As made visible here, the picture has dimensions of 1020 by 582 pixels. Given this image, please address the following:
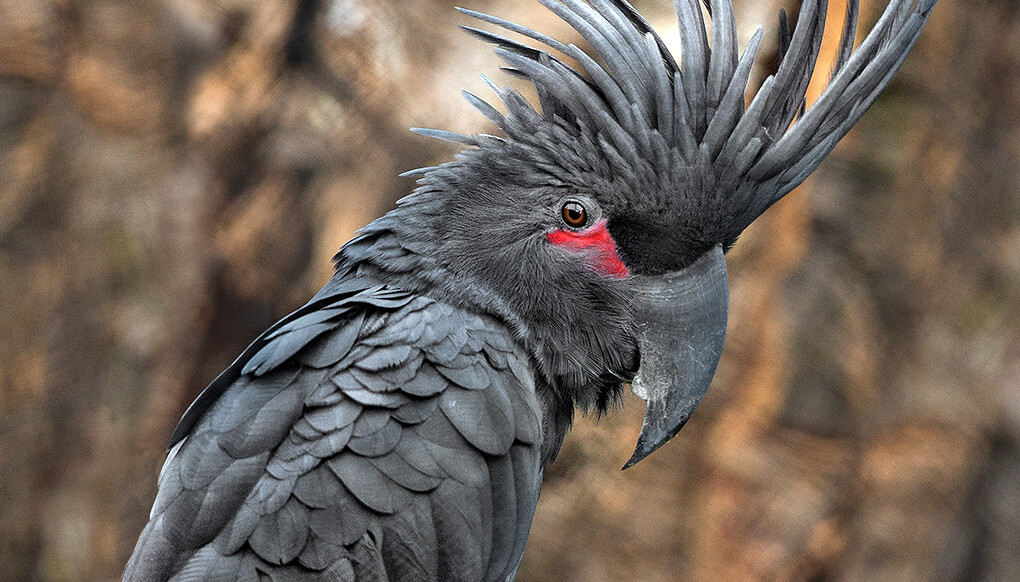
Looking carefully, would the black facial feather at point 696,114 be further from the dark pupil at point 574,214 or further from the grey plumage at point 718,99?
the dark pupil at point 574,214

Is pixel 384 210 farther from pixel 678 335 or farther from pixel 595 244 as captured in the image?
pixel 678 335

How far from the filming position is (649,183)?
269 cm

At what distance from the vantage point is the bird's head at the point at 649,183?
270cm

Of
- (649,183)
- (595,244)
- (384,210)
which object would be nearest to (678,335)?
(595,244)

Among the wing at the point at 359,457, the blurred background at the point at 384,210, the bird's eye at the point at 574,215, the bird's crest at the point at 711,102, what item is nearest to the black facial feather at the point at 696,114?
the bird's crest at the point at 711,102

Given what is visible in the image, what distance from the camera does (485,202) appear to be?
111 inches

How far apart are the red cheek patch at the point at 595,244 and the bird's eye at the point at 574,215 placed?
0.03 metres

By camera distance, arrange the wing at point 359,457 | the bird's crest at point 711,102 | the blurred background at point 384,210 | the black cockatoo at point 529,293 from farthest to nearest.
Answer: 1. the blurred background at point 384,210
2. the bird's crest at point 711,102
3. the black cockatoo at point 529,293
4. the wing at point 359,457

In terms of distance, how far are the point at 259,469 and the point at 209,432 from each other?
25 cm

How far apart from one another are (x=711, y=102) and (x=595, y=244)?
64cm

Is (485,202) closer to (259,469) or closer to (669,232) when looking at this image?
(669,232)

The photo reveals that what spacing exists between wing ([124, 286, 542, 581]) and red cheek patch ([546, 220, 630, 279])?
1.22 ft

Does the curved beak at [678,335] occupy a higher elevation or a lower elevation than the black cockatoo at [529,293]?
lower

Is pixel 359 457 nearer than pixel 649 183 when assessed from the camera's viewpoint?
Yes
